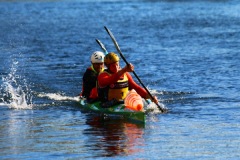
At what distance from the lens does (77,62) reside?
32.2 metres

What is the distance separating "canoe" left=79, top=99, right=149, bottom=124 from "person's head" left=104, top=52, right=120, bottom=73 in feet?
3.01

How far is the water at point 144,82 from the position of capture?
51.4 feet

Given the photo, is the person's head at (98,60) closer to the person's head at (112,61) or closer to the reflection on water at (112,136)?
the person's head at (112,61)

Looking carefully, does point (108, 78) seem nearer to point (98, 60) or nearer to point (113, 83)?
point (113, 83)

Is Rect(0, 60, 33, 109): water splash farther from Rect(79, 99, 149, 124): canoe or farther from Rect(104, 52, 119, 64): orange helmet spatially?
Rect(104, 52, 119, 64): orange helmet

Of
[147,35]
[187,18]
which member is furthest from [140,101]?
[187,18]

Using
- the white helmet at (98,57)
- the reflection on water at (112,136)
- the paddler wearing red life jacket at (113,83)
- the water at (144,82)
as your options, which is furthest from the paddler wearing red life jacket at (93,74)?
the reflection on water at (112,136)

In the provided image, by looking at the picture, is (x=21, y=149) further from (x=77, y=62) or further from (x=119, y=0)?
(x=119, y=0)

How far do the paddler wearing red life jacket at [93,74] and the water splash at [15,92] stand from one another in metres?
1.72

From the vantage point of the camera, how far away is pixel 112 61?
61.9ft

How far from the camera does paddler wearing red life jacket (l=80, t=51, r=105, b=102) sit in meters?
20.5

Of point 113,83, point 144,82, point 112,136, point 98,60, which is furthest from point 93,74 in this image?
point 144,82

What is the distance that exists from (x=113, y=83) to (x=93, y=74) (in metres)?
1.82

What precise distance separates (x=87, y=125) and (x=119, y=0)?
80176mm
